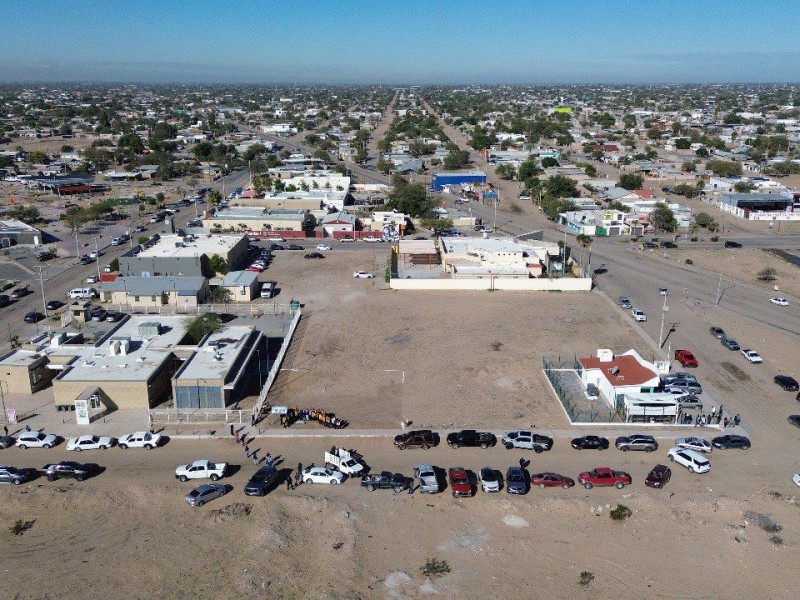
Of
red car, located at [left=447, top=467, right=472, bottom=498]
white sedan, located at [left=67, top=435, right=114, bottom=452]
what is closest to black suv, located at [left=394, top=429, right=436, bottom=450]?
red car, located at [left=447, top=467, right=472, bottom=498]

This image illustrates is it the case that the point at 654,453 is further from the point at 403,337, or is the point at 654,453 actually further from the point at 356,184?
the point at 356,184

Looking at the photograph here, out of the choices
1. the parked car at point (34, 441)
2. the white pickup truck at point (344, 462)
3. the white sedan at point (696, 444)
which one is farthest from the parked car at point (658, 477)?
the parked car at point (34, 441)

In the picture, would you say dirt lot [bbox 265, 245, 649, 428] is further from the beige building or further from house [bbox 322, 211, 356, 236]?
house [bbox 322, 211, 356, 236]

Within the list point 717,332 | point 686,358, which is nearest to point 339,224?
point 717,332

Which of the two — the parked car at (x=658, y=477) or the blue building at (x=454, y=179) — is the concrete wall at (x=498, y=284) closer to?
the parked car at (x=658, y=477)

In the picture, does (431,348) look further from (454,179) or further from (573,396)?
(454,179)
